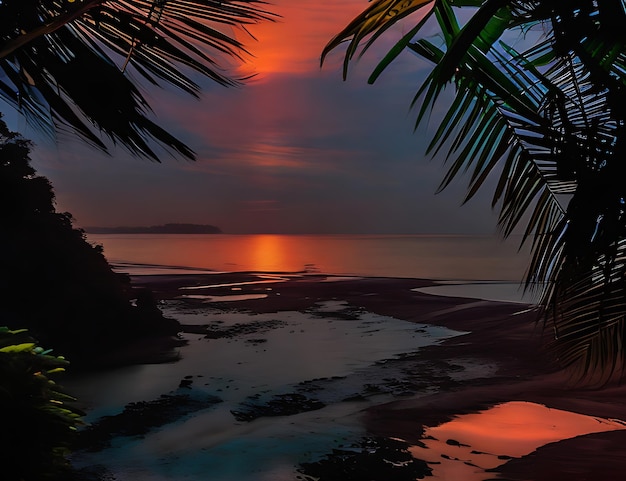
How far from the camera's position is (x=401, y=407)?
7.39 m

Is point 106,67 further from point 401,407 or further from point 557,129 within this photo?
point 401,407

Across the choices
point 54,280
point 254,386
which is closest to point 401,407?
point 254,386

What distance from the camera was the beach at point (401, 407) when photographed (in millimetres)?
5367

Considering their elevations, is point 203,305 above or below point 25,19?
below

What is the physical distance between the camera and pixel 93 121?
276 cm

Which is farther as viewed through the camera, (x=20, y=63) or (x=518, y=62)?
(x=20, y=63)

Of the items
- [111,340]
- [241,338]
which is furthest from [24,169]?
[241,338]

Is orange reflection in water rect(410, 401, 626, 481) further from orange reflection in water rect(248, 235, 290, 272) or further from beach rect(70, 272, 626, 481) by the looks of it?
orange reflection in water rect(248, 235, 290, 272)

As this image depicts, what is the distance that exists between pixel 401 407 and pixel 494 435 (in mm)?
1439

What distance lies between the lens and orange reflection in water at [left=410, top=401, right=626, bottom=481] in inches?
213

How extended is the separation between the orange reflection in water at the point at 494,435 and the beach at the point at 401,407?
0.02 m

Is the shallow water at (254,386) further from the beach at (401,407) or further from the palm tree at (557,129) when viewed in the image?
the palm tree at (557,129)

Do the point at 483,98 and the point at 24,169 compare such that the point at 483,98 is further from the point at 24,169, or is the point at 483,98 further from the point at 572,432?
the point at 24,169

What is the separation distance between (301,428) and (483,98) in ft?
16.3
